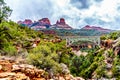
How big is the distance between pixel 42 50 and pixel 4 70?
32.3 feet

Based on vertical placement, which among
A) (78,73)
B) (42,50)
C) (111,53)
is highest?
(42,50)

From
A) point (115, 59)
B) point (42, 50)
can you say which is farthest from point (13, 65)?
point (115, 59)

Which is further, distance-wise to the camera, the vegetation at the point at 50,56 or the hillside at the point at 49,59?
the vegetation at the point at 50,56

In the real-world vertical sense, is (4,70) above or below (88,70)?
above

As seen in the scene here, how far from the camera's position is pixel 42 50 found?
28.7 meters

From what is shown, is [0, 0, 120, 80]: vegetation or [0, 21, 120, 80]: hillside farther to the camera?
[0, 0, 120, 80]: vegetation

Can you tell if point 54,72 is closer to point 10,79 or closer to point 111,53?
point 10,79

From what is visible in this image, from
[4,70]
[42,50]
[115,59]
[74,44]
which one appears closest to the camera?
[4,70]

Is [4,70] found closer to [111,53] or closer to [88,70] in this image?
[88,70]

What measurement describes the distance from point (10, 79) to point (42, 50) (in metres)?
12.2

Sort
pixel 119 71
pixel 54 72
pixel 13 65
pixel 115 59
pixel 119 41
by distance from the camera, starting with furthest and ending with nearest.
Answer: pixel 119 41
pixel 115 59
pixel 119 71
pixel 54 72
pixel 13 65

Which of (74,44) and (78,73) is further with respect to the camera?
(74,44)

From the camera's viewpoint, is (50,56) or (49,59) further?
(50,56)

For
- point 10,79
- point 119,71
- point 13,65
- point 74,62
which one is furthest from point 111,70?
point 10,79
